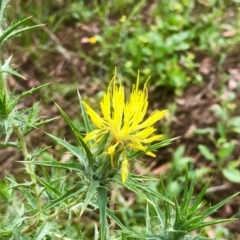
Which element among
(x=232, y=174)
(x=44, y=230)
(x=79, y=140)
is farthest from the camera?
(x=232, y=174)

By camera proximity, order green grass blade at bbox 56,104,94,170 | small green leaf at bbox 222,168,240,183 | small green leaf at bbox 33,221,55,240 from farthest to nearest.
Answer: small green leaf at bbox 222,168,240,183, small green leaf at bbox 33,221,55,240, green grass blade at bbox 56,104,94,170

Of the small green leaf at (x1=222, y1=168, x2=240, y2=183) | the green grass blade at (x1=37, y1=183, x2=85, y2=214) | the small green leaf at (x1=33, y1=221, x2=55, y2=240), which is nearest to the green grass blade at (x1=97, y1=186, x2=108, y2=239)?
the green grass blade at (x1=37, y1=183, x2=85, y2=214)

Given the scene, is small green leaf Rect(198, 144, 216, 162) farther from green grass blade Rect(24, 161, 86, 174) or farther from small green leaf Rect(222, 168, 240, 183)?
green grass blade Rect(24, 161, 86, 174)

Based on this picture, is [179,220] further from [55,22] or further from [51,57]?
[55,22]

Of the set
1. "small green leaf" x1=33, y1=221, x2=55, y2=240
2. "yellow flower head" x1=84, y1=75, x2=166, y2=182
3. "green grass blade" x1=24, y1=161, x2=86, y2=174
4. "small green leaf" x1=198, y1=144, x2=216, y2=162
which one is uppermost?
"yellow flower head" x1=84, y1=75, x2=166, y2=182

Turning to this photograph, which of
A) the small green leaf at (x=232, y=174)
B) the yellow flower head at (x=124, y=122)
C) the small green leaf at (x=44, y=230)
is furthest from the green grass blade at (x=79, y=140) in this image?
the small green leaf at (x=232, y=174)

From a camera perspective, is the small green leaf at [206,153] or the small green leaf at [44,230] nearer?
the small green leaf at [44,230]

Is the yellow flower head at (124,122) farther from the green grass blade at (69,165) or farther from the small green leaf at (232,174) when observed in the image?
the small green leaf at (232,174)

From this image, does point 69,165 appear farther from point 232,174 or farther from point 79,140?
point 232,174

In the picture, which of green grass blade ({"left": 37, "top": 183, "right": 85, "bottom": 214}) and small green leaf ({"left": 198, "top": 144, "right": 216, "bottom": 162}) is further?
small green leaf ({"left": 198, "top": 144, "right": 216, "bottom": 162})

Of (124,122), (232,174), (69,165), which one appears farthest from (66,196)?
(232,174)

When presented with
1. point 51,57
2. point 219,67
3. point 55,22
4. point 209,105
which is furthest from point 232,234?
point 55,22

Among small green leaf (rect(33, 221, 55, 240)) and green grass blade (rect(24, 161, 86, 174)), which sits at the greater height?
green grass blade (rect(24, 161, 86, 174))
